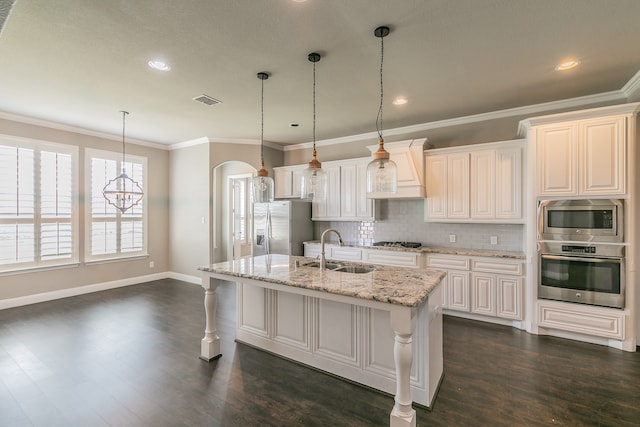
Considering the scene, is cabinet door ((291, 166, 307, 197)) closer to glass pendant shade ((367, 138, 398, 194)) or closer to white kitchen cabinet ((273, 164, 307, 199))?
white kitchen cabinet ((273, 164, 307, 199))

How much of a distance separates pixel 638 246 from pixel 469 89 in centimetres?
240

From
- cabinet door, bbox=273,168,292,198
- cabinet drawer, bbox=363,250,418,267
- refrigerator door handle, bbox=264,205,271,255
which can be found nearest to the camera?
cabinet drawer, bbox=363,250,418,267

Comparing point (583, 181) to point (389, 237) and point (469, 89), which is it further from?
point (389, 237)

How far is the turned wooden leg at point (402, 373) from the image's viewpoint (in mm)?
1849

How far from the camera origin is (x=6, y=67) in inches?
114

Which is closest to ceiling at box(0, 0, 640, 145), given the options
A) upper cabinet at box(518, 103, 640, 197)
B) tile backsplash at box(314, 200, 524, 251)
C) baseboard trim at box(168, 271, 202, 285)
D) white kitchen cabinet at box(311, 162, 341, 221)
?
upper cabinet at box(518, 103, 640, 197)

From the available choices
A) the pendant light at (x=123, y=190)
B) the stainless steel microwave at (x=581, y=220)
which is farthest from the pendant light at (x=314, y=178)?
the pendant light at (x=123, y=190)

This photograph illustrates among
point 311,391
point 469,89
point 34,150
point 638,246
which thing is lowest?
point 311,391

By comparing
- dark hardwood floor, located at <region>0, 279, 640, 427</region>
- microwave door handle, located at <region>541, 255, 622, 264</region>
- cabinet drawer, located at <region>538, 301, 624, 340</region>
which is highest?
microwave door handle, located at <region>541, 255, 622, 264</region>

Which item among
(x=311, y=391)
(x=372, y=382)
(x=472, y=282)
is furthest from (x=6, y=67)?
(x=472, y=282)

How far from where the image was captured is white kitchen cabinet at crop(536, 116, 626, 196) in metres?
3.05

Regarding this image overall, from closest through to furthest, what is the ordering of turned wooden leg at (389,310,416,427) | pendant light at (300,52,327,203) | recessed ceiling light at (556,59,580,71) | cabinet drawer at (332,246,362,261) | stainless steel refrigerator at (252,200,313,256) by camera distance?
turned wooden leg at (389,310,416,427)
pendant light at (300,52,327,203)
recessed ceiling light at (556,59,580,71)
cabinet drawer at (332,246,362,261)
stainless steel refrigerator at (252,200,313,256)

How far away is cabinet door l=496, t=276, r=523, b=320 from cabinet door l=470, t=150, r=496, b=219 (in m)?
0.83

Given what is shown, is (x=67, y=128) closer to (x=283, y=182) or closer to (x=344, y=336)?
(x=283, y=182)
